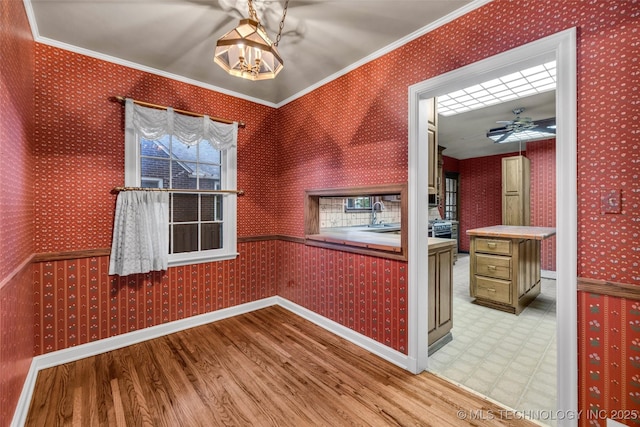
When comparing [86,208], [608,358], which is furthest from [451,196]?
[86,208]

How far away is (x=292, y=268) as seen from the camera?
3.47m

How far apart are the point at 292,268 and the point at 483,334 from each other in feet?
7.20

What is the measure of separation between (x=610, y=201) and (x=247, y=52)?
2217 mm

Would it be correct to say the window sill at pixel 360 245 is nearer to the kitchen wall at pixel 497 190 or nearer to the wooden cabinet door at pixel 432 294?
the wooden cabinet door at pixel 432 294

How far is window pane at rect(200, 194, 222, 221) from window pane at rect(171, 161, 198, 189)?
203 millimetres

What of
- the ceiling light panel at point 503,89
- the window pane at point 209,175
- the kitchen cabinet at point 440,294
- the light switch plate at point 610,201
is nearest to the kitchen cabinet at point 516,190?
the ceiling light panel at point 503,89

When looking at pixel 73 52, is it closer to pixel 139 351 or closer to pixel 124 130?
pixel 124 130

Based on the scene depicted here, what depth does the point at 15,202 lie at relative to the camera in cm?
165

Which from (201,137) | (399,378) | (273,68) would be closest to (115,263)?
(201,137)

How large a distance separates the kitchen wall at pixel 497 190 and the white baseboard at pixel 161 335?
4.72 meters

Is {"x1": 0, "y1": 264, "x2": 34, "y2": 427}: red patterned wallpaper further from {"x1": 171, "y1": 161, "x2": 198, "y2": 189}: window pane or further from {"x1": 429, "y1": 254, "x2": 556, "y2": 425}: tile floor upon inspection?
{"x1": 429, "y1": 254, "x2": 556, "y2": 425}: tile floor

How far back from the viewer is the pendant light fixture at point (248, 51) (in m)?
1.52

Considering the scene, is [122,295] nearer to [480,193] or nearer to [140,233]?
[140,233]

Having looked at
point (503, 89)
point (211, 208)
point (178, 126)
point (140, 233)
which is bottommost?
point (140, 233)
